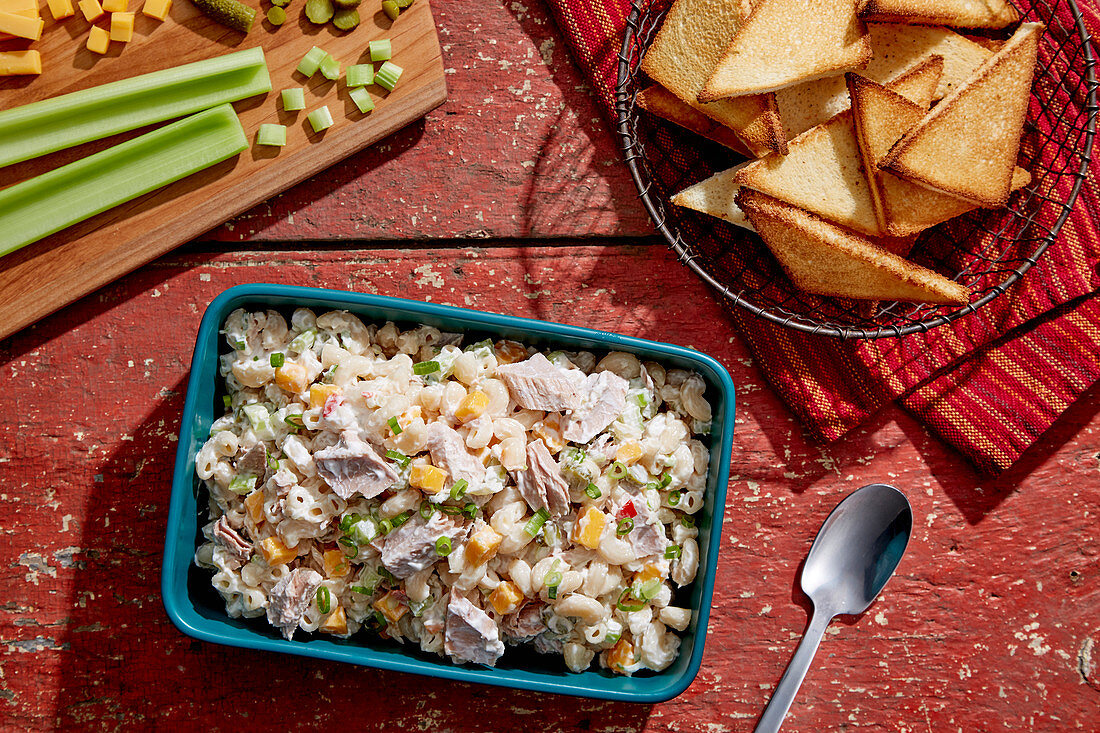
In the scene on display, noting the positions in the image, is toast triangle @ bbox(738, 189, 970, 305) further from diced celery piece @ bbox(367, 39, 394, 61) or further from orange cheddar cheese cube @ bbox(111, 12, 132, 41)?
orange cheddar cheese cube @ bbox(111, 12, 132, 41)

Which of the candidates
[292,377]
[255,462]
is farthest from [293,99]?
[255,462]

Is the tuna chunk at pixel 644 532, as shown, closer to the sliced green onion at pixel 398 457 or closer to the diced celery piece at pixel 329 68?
the sliced green onion at pixel 398 457

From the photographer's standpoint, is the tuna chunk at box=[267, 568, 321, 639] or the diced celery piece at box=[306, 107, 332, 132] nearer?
the tuna chunk at box=[267, 568, 321, 639]

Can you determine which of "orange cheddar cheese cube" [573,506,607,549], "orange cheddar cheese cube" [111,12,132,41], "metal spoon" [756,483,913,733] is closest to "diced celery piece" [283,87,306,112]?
"orange cheddar cheese cube" [111,12,132,41]

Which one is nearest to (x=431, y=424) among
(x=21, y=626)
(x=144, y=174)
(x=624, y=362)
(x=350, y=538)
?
(x=350, y=538)

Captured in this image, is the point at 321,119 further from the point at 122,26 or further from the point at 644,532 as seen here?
the point at 644,532

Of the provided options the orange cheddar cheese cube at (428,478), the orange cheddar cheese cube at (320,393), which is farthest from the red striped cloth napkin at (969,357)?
the orange cheddar cheese cube at (320,393)
